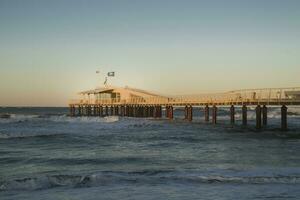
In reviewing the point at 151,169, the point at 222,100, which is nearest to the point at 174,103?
the point at 222,100

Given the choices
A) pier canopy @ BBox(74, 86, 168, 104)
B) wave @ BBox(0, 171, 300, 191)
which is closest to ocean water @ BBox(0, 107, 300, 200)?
wave @ BBox(0, 171, 300, 191)

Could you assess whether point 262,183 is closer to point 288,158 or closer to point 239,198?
point 239,198

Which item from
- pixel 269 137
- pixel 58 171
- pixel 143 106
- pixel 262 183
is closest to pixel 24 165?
pixel 58 171

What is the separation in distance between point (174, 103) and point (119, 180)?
142ft

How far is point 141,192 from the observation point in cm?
1582

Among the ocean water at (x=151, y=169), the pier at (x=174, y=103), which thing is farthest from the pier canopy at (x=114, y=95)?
the ocean water at (x=151, y=169)

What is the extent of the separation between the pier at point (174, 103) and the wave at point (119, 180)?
2359 cm

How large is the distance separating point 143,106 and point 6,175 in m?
51.9

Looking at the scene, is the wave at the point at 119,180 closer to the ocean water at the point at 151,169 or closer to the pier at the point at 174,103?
the ocean water at the point at 151,169

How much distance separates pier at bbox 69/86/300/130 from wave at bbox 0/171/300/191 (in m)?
23.6

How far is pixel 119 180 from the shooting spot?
18.1m

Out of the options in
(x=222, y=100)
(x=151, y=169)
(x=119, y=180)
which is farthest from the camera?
(x=222, y=100)

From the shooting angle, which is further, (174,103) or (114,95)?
(114,95)

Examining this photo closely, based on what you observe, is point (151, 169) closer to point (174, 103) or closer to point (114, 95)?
point (174, 103)
